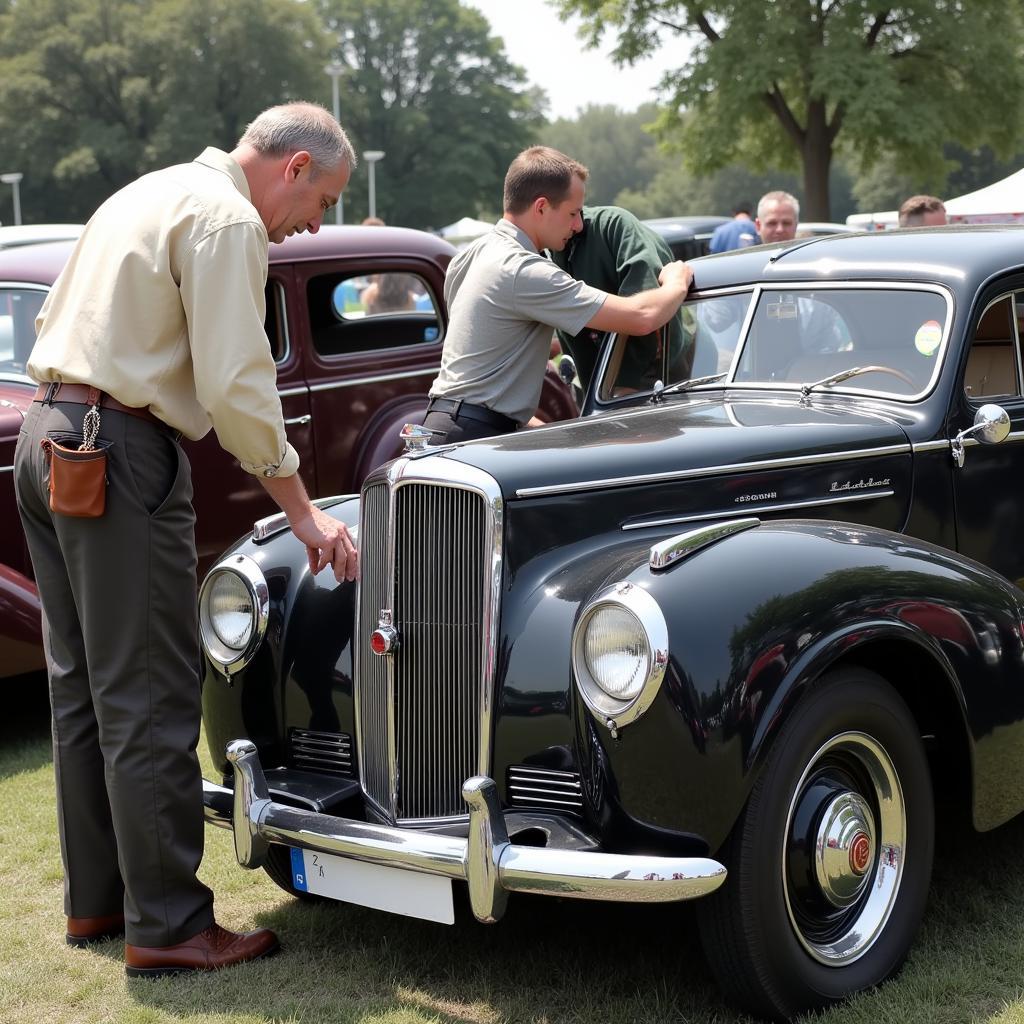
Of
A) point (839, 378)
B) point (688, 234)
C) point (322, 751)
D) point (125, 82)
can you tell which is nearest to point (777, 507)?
point (839, 378)

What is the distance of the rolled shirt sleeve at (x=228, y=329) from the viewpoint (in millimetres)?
3045

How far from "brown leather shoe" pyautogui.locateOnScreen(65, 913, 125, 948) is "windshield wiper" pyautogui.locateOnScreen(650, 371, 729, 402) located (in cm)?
228

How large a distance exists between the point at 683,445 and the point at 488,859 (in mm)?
1289

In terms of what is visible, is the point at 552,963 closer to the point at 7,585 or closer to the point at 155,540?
the point at 155,540

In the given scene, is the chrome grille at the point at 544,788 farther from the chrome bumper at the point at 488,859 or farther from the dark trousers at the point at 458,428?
the dark trousers at the point at 458,428

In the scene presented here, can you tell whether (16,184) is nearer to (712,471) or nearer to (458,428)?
(458,428)

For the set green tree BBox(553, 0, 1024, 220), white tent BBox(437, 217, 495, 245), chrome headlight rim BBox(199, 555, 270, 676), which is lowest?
white tent BBox(437, 217, 495, 245)

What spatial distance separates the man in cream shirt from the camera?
3.08m

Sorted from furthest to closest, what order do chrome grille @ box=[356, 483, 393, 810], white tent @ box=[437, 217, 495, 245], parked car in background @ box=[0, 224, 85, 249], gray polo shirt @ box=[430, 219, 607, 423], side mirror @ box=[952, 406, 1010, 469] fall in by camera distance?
white tent @ box=[437, 217, 495, 245] < parked car in background @ box=[0, 224, 85, 249] < gray polo shirt @ box=[430, 219, 607, 423] < side mirror @ box=[952, 406, 1010, 469] < chrome grille @ box=[356, 483, 393, 810]

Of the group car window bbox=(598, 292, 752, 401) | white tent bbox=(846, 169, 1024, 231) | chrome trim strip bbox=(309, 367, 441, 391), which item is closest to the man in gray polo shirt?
car window bbox=(598, 292, 752, 401)

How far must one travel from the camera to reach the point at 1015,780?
3332 mm

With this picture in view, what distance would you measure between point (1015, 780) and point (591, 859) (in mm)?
1266

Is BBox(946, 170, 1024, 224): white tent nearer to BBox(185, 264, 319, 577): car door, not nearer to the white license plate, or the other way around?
BBox(185, 264, 319, 577): car door

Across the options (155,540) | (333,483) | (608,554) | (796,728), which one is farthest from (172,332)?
(333,483)
